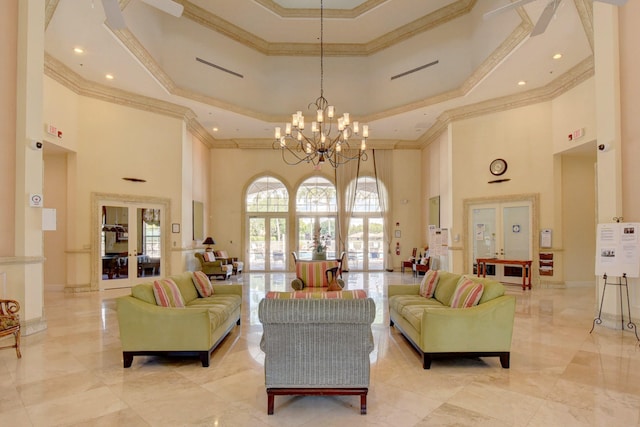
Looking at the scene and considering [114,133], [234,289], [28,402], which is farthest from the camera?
[114,133]

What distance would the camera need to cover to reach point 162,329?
12.2ft

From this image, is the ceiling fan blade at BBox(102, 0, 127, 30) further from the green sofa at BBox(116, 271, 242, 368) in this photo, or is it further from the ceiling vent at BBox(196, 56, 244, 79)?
the ceiling vent at BBox(196, 56, 244, 79)

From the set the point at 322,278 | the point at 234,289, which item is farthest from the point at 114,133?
the point at 322,278

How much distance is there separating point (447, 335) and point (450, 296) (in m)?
1.10

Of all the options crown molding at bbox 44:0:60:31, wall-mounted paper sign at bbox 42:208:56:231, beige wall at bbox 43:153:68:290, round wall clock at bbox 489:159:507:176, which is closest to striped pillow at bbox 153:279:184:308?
wall-mounted paper sign at bbox 42:208:56:231

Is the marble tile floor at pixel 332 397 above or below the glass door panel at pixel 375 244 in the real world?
below

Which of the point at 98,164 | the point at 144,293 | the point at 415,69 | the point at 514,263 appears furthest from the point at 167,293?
the point at 415,69

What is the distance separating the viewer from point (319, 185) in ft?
42.4

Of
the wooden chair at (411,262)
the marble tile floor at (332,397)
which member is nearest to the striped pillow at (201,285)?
the marble tile floor at (332,397)

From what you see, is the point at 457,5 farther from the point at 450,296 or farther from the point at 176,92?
the point at 450,296

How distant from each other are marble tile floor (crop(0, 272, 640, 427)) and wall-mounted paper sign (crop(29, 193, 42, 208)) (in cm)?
176

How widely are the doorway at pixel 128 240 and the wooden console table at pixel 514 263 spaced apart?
8132 mm

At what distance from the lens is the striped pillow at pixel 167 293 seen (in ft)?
13.5

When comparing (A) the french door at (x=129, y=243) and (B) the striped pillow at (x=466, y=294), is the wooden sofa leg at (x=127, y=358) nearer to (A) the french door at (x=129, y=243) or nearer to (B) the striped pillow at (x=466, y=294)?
(B) the striped pillow at (x=466, y=294)
